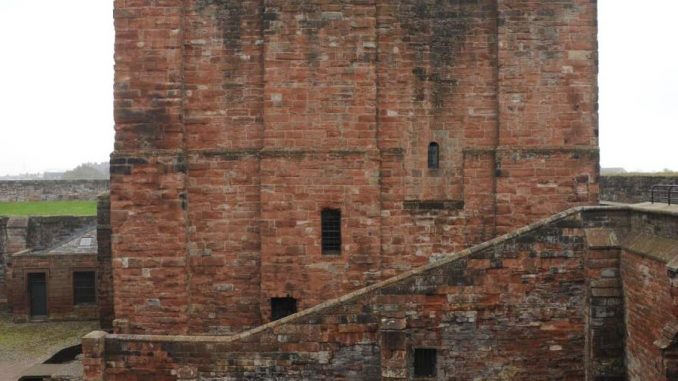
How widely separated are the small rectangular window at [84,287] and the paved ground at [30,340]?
1.11 meters

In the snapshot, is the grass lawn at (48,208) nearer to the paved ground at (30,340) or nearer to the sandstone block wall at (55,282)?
the sandstone block wall at (55,282)

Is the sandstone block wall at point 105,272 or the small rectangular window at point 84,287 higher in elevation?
the sandstone block wall at point 105,272

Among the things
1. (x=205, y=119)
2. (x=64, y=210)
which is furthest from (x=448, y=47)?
(x=64, y=210)

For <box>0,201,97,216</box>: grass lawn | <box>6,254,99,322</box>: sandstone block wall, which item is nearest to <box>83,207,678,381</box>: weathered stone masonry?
<box>6,254,99,322</box>: sandstone block wall

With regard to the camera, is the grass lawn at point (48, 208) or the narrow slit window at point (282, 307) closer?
the narrow slit window at point (282, 307)

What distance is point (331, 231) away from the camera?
1417 centimetres

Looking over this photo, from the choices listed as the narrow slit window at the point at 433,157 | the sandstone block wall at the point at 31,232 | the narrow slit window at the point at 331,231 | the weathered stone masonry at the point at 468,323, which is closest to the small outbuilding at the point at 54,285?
the sandstone block wall at the point at 31,232

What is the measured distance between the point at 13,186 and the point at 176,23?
28.0 meters

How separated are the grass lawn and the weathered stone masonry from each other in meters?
21.2

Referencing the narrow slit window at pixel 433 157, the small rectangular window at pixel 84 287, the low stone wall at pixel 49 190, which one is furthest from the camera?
the low stone wall at pixel 49 190

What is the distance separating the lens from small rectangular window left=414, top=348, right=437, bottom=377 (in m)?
11.3

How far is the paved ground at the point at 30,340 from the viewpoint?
17625 mm

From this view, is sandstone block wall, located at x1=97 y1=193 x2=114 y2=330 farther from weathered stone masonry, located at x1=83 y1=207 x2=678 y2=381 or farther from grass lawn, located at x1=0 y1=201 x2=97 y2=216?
grass lawn, located at x1=0 y1=201 x2=97 y2=216

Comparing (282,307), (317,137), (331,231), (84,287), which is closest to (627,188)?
(331,231)
